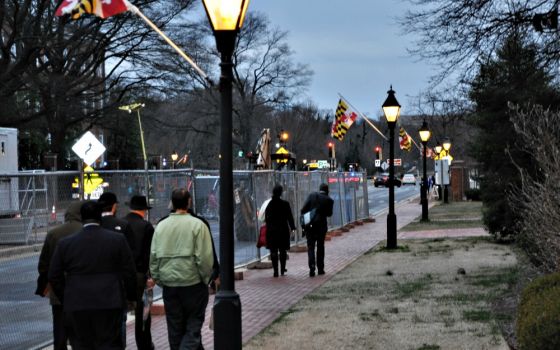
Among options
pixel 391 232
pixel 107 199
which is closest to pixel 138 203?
pixel 107 199

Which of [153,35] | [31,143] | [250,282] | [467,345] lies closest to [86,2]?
[250,282]

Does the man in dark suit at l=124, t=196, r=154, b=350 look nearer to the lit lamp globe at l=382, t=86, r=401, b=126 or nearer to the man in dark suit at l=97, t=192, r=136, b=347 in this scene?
the man in dark suit at l=97, t=192, r=136, b=347

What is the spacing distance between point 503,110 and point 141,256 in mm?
12499

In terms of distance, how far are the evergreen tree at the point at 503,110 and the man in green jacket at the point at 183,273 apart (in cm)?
805

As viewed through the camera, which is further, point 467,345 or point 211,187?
point 211,187

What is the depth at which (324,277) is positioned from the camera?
1431cm

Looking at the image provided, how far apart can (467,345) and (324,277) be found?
21.3 feet

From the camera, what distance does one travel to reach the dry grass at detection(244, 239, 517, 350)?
330 inches

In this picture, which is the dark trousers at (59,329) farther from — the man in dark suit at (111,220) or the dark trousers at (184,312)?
the dark trousers at (184,312)

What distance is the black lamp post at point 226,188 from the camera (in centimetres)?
653

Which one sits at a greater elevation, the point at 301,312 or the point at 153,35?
the point at 153,35

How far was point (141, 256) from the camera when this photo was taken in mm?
7930

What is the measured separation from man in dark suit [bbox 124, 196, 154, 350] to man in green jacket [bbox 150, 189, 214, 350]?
2.02 feet

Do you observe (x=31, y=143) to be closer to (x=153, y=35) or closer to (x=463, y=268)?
(x=153, y=35)
